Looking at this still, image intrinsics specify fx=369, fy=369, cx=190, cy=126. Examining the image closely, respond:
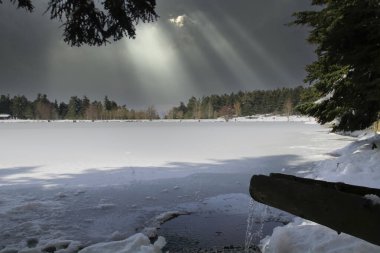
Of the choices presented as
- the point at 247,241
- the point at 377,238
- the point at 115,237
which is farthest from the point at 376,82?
the point at 377,238

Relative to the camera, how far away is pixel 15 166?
14.5m

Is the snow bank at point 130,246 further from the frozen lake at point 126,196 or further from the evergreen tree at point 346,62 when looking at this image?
the evergreen tree at point 346,62

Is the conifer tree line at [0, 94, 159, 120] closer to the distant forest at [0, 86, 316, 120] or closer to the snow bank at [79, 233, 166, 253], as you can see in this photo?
the distant forest at [0, 86, 316, 120]

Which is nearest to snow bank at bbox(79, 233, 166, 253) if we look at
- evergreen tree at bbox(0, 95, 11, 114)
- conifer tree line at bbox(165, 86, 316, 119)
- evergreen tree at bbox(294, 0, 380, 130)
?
evergreen tree at bbox(294, 0, 380, 130)

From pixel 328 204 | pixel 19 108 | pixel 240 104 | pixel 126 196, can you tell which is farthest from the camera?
pixel 240 104

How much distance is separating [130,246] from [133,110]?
171829 millimetres

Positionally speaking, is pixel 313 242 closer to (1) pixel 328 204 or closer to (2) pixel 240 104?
(1) pixel 328 204

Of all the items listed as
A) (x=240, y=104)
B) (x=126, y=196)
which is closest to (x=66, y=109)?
(x=240, y=104)

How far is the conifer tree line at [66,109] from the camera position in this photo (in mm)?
163125

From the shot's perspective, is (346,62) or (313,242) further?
(346,62)

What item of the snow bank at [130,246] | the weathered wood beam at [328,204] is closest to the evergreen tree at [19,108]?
the snow bank at [130,246]

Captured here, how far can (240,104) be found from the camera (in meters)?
178

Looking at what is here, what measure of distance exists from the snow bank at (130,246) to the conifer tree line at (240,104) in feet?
503

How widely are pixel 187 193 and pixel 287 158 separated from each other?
8122mm
